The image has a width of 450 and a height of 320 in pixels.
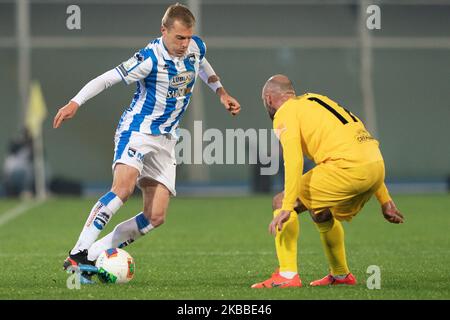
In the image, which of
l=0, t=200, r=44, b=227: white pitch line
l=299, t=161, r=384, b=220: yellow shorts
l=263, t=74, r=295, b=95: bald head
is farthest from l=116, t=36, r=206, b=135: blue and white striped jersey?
l=0, t=200, r=44, b=227: white pitch line

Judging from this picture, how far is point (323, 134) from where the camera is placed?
748 cm

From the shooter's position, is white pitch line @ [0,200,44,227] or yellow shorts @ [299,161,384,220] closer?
yellow shorts @ [299,161,384,220]

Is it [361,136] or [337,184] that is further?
[361,136]

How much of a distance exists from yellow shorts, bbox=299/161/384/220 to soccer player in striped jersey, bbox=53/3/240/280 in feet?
4.10

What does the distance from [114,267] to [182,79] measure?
1600 millimetres

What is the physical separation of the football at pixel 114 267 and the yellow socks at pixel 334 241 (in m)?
1.50

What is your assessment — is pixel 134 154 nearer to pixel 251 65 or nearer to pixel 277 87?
pixel 277 87

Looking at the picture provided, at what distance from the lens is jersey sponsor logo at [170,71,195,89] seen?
8297 mm

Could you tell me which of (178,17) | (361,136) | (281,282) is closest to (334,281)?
(281,282)

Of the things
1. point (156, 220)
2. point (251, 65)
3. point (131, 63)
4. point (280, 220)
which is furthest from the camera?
point (251, 65)

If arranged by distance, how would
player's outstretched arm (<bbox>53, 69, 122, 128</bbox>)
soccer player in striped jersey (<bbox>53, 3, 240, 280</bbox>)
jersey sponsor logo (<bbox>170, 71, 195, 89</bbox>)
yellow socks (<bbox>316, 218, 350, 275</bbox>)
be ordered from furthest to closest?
jersey sponsor logo (<bbox>170, 71, 195, 89</bbox>), soccer player in striped jersey (<bbox>53, 3, 240, 280</bbox>), yellow socks (<bbox>316, 218, 350, 275</bbox>), player's outstretched arm (<bbox>53, 69, 122, 128</bbox>)

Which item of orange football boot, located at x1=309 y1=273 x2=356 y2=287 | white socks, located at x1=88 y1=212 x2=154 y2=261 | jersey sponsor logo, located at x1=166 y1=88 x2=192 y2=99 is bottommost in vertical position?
orange football boot, located at x1=309 y1=273 x2=356 y2=287

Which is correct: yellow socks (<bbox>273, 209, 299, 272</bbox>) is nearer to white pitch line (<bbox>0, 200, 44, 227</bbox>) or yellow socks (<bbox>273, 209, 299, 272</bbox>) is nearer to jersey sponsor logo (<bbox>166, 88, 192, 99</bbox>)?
jersey sponsor logo (<bbox>166, 88, 192, 99</bbox>)
